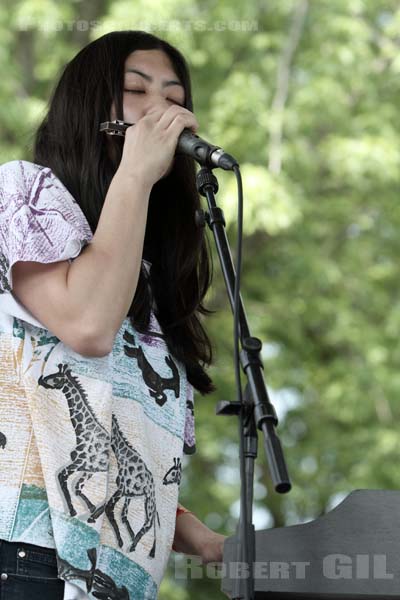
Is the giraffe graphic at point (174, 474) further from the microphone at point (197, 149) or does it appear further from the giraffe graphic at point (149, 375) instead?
the microphone at point (197, 149)

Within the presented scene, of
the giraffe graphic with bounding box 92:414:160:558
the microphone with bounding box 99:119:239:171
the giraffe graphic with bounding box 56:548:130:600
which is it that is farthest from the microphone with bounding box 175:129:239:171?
the giraffe graphic with bounding box 56:548:130:600

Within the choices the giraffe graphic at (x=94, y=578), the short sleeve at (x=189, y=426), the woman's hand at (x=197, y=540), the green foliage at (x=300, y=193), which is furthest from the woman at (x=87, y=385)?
the green foliage at (x=300, y=193)

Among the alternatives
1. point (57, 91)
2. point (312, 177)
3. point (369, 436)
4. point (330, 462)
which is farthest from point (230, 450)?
point (57, 91)

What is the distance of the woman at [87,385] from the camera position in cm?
170

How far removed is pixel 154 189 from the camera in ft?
7.48

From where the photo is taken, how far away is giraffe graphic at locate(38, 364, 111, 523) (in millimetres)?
1712

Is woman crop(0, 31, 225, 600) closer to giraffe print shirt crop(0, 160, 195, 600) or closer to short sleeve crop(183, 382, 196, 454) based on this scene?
giraffe print shirt crop(0, 160, 195, 600)

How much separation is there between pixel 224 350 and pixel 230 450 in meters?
1.12

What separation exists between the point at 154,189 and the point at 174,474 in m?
0.66

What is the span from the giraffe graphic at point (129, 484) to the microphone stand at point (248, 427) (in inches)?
9.4

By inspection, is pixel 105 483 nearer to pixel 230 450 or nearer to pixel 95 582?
pixel 95 582

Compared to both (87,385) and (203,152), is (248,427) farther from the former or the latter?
(203,152)

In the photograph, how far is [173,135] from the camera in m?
1.87

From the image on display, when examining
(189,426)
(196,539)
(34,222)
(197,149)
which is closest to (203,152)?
(197,149)
